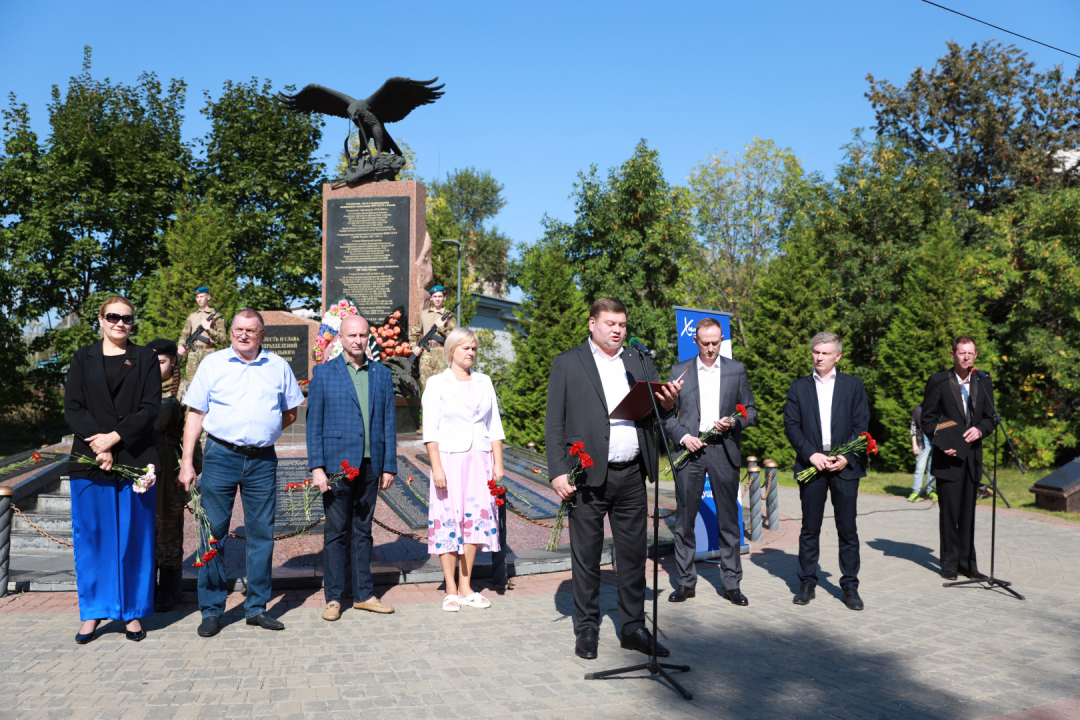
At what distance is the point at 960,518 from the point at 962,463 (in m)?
0.50

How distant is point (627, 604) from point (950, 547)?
382cm

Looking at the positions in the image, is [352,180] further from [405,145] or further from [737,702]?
[405,145]

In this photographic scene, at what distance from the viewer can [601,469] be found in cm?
425

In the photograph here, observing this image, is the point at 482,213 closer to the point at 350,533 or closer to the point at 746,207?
the point at 746,207

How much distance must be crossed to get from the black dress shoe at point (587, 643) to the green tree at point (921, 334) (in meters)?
16.5

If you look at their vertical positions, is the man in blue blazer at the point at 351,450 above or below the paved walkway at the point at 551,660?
above

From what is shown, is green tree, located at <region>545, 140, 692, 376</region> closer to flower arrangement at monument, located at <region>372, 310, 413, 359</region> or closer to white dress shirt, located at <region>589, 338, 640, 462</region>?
flower arrangement at monument, located at <region>372, 310, 413, 359</region>

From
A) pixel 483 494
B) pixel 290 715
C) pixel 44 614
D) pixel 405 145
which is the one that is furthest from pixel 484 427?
pixel 405 145

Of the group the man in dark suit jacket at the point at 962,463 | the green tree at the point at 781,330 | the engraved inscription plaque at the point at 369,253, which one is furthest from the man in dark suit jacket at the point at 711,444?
the green tree at the point at 781,330

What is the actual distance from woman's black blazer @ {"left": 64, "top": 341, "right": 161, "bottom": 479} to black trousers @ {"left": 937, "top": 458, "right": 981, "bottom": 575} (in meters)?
6.45

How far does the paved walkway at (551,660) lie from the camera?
3.51m

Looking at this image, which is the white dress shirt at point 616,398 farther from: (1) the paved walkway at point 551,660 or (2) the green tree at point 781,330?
(2) the green tree at point 781,330

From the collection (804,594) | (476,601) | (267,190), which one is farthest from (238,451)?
(267,190)

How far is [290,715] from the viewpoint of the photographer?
3.35 metres
